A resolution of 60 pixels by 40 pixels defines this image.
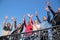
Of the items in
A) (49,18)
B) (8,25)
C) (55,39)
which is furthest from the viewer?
(8,25)

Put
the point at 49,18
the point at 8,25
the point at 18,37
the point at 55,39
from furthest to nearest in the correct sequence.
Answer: the point at 8,25 < the point at 18,37 < the point at 49,18 < the point at 55,39

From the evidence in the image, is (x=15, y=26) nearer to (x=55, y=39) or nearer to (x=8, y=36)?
(x=8, y=36)

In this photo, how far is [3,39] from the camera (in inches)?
420

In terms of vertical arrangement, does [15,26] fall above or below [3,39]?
above

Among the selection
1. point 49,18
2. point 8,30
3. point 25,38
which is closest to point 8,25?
point 8,30

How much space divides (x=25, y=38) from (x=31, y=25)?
77 cm

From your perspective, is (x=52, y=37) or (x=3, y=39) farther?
(x=3, y=39)

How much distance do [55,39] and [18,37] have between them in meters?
2.30

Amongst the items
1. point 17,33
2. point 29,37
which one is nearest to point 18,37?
point 17,33

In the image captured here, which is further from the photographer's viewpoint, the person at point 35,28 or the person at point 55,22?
the person at point 35,28

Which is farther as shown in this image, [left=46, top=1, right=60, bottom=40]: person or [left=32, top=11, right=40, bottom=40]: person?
[left=32, top=11, right=40, bottom=40]: person

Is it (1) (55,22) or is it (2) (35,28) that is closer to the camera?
(1) (55,22)

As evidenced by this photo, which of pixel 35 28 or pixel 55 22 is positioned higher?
pixel 55 22

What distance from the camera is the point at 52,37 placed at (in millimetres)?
8250
